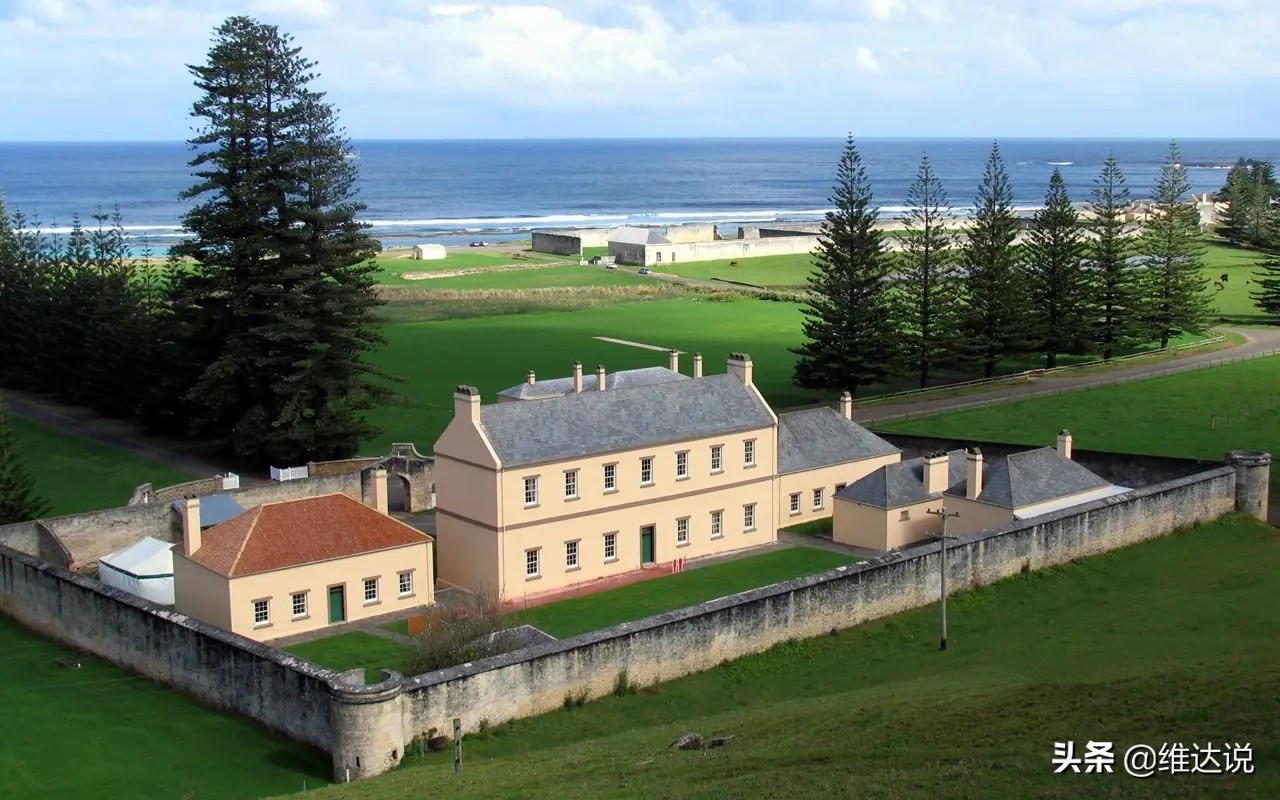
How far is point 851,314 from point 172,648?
37.0 m

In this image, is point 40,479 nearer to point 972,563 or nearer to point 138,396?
point 138,396

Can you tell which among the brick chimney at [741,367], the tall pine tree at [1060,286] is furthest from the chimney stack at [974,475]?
the tall pine tree at [1060,286]

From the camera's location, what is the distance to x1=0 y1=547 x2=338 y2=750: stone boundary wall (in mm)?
24766

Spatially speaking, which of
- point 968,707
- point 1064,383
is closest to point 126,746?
point 968,707

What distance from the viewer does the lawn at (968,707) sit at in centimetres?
1761

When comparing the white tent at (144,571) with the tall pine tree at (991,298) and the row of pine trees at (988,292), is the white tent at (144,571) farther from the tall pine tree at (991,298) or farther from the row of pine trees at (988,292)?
the tall pine tree at (991,298)

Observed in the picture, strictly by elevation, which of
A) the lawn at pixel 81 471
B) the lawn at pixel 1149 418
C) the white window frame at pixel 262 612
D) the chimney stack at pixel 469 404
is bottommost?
the white window frame at pixel 262 612

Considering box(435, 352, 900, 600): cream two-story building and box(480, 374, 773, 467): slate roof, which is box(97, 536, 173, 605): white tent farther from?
box(480, 374, 773, 467): slate roof

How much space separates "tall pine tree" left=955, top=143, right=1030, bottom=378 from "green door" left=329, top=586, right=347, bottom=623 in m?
35.8

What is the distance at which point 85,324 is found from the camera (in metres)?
58.1

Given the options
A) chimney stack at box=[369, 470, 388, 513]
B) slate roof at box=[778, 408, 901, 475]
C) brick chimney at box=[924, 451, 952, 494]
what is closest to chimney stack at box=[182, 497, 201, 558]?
chimney stack at box=[369, 470, 388, 513]

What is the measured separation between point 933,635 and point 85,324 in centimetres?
4060

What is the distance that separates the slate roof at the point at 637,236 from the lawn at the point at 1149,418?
61.9 meters

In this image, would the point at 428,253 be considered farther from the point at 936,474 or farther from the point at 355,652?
the point at 355,652
